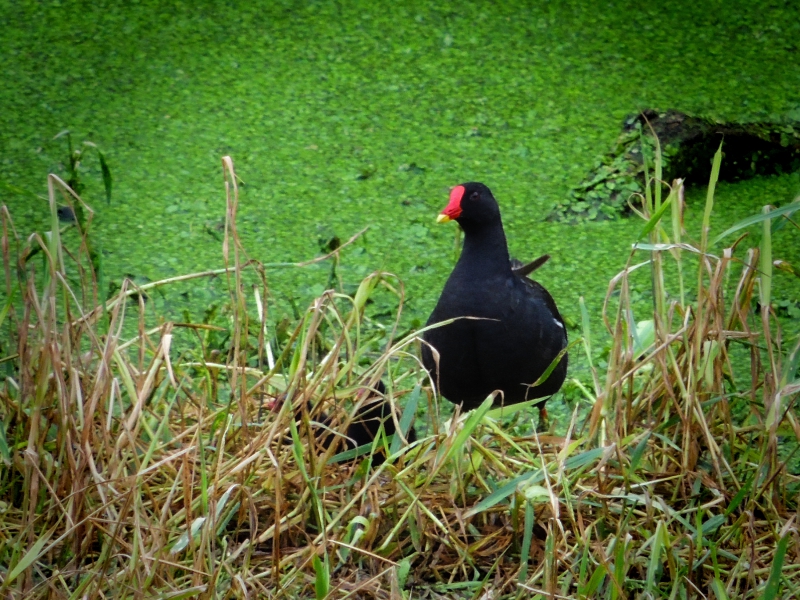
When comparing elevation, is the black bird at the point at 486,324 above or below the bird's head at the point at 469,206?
below

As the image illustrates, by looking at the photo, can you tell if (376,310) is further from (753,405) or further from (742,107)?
(742,107)

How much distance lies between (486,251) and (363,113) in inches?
49.8

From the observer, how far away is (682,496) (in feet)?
6.39

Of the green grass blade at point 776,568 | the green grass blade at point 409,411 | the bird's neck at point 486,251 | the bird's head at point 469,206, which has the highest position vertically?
the bird's head at point 469,206

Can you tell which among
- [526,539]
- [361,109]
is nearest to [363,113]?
[361,109]

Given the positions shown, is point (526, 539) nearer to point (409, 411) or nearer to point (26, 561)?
point (409, 411)

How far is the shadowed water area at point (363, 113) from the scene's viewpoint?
9.55ft

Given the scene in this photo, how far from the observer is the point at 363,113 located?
339 centimetres

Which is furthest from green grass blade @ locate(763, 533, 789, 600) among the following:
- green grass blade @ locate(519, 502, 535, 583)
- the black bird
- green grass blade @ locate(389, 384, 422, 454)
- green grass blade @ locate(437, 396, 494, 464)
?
the black bird

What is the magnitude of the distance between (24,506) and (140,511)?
184 mm

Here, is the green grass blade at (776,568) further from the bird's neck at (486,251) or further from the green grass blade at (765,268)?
the bird's neck at (486,251)

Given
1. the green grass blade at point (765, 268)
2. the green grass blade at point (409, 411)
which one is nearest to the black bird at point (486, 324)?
the green grass blade at point (409, 411)

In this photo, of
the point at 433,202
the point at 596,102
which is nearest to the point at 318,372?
the point at 433,202

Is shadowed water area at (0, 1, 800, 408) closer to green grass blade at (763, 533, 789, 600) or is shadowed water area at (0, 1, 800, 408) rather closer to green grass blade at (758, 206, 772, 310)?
green grass blade at (758, 206, 772, 310)
